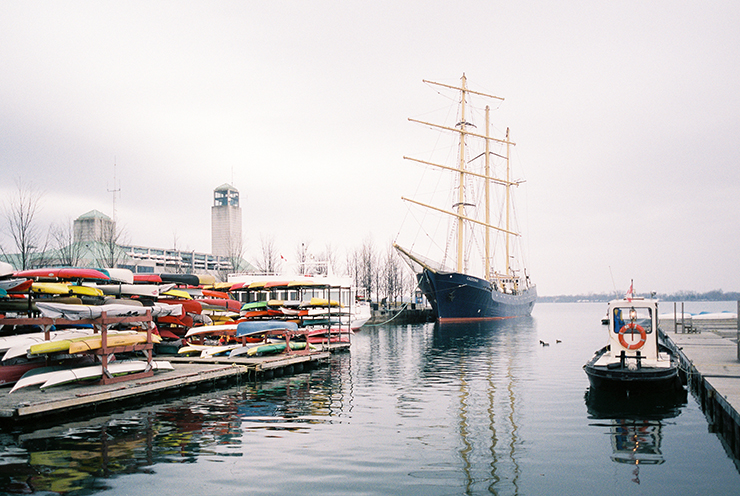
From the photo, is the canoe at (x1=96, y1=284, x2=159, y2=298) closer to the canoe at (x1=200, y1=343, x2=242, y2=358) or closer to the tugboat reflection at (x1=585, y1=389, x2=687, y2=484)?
the canoe at (x1=200, y1=343, x2=242, y2=358)

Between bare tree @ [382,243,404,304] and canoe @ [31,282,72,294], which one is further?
bare tree @ [382,243,404,304]

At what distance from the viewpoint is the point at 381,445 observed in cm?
1236

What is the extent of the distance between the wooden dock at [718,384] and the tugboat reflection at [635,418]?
33.4 inches

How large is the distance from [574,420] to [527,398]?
3.31 m

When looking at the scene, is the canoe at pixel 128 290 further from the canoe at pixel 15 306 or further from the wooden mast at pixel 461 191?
the wooden mast at pixel 461 191

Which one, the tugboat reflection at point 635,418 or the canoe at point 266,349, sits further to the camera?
the canoe at point 266,349

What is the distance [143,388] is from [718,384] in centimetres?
1565

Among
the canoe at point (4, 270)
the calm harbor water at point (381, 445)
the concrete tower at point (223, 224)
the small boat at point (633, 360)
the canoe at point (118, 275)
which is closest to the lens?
the calm harbor water at point (381, 445)

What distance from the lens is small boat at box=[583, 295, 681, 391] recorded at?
56.0 feet

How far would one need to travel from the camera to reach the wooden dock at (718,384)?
12.7 metres

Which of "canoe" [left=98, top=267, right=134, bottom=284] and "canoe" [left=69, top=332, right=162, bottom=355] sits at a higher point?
"canoe" [left=98, top=267, right=134, bottom=284]

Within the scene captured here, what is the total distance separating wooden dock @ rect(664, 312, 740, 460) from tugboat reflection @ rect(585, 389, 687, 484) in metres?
0.85

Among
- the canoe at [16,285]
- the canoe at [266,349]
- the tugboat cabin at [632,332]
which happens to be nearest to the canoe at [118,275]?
the canoe at [16,285]

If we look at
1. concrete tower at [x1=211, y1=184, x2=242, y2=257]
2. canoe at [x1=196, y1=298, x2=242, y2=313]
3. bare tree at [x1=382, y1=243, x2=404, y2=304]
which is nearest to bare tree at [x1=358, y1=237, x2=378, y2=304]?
bare tree at [x1=382, y1=243, x2=404, y2=304]
